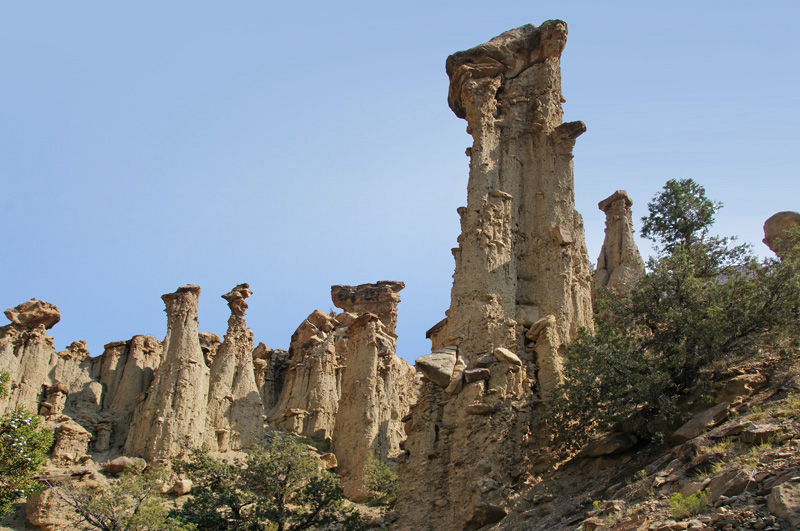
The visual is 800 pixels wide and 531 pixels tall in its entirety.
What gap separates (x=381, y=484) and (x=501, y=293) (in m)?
8.94

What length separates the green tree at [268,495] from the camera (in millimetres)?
21547

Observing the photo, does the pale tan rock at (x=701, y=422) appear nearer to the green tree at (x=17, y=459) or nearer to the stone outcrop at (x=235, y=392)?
the green tree at (x=17, y=459)

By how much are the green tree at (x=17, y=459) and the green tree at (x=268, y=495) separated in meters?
4.34

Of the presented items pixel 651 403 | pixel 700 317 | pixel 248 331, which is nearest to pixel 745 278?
pixel 700 317

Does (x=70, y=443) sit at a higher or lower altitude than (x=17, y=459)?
higher

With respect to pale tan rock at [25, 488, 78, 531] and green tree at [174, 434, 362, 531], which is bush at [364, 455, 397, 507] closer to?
green tree at [174, 434, 362, 531]

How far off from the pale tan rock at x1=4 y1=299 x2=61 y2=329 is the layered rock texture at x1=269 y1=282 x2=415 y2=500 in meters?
10.7

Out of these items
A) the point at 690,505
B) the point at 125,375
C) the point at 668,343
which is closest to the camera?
the point at 690,505

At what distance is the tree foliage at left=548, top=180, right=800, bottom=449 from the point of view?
18547 mm

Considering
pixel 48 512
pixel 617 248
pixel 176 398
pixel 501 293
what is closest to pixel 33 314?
pixel 176 398

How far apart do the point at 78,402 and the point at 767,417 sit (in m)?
27.7

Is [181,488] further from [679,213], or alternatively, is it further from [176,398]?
[679,213]

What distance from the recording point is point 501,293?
73.3 ft

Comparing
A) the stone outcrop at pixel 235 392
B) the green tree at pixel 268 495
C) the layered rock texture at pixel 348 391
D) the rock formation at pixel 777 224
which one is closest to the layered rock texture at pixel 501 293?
the green tree at pixel 268 495
